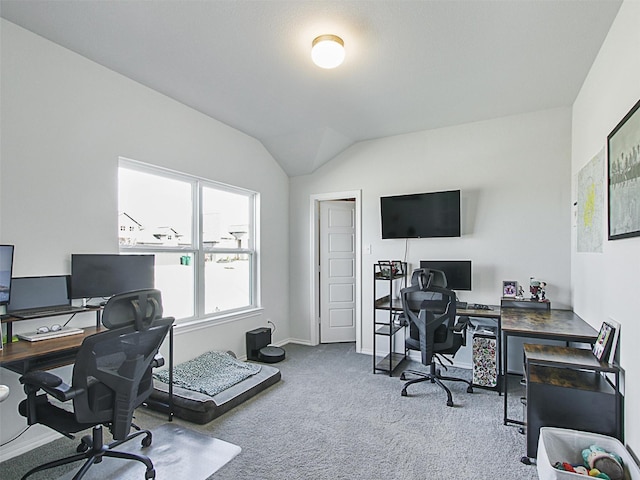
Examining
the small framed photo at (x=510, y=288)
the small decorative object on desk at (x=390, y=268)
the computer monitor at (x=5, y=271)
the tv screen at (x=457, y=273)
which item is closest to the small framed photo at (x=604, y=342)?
the small framed photo at (x=510, y=288)

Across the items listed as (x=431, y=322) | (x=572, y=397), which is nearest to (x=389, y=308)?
(x=431, y=322)

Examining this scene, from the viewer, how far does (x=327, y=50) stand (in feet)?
8.00

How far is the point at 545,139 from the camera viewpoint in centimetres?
377

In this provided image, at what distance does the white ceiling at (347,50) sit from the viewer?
7.27ft

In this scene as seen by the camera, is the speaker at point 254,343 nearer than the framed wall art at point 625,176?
No

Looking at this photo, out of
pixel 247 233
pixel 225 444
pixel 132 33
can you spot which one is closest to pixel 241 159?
pixel 247 233

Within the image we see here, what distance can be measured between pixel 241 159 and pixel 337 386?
2.87 m

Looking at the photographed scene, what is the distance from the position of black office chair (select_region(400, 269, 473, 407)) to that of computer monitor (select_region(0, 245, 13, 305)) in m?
3.03

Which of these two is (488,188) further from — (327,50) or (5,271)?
(5,271)

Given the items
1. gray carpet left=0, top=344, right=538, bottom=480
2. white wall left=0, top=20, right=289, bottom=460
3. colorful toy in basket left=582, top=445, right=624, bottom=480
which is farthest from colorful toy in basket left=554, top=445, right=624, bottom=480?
white wall left=0, top=20, right=289, bottom=460

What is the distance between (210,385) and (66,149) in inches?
89.0

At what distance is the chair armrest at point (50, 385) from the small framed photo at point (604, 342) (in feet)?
9.77

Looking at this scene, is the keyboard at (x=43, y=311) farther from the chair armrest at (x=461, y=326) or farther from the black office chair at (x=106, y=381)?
the chair armrest at (x=461, y=326)

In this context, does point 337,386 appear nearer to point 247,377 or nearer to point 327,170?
point 247,377
